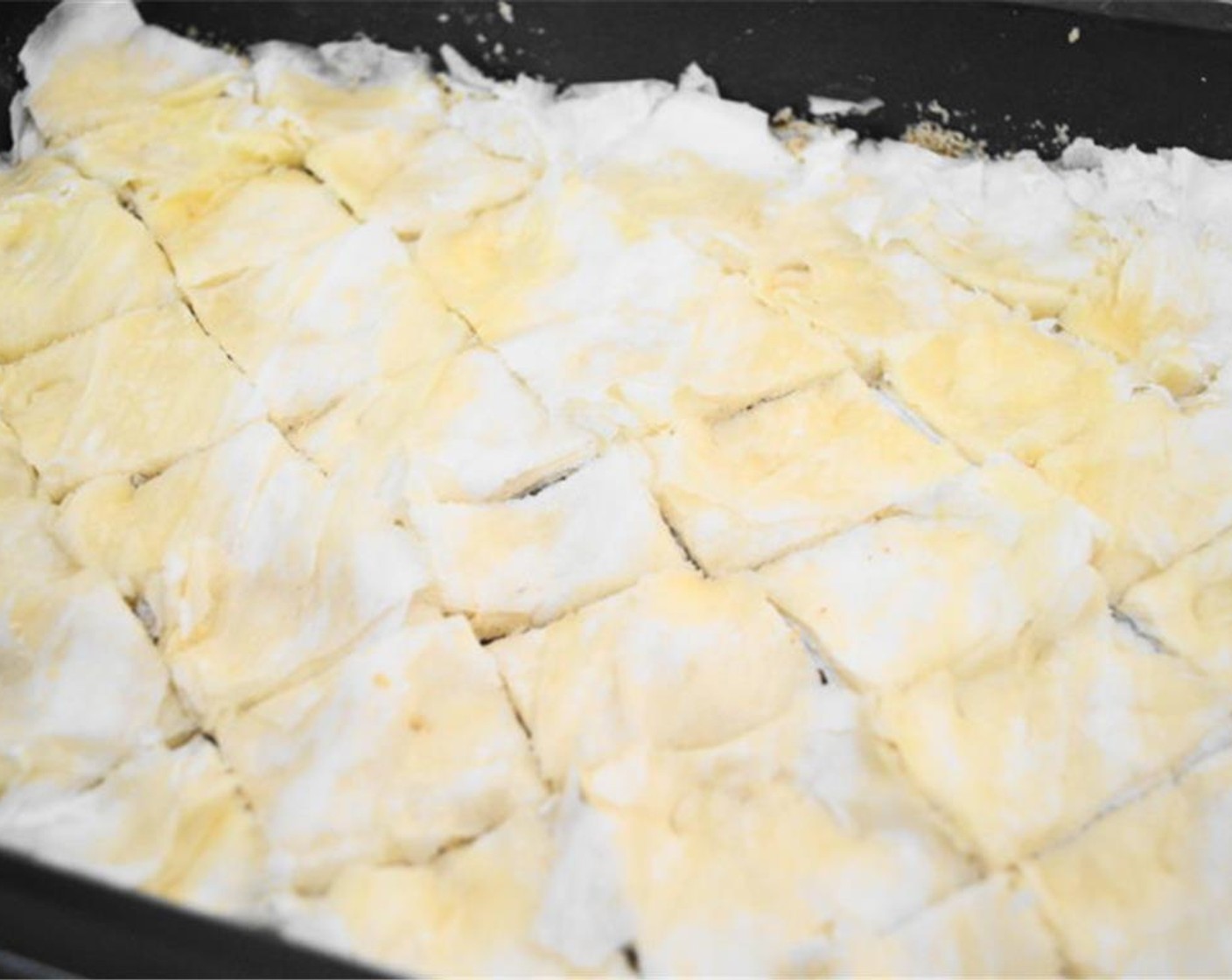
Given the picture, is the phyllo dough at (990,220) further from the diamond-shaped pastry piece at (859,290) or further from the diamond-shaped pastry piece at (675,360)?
the diamond-shaped pastry piece at (675,360)

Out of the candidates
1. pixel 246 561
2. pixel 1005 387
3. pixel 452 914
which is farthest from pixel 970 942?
pixel 246 561

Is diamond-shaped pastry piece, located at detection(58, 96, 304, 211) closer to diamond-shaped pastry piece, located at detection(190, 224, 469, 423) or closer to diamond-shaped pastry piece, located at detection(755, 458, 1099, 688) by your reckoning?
diamond-shaped pastry piece, located at detection(190, 224, 469, 423)

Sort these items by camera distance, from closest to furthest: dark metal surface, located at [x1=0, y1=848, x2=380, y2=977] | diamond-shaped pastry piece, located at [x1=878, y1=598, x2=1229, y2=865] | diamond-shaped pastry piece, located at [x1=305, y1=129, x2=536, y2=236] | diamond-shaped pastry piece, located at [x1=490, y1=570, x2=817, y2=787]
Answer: dark metal surface, located at [x1=0, y1=848, x2=380, y2=977] → diamond-shaped pastry piece, located at [x1=878, y1=598, x2=1229, y2=865] → diamond-shaped pastry piece, located at [x1=490, y1=570, x2=817, y2=787] → diamond-shaped pastry piece, located at [x1=305, y1=129, x2=536, y2=236]

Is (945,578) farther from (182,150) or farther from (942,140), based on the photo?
(182,150)

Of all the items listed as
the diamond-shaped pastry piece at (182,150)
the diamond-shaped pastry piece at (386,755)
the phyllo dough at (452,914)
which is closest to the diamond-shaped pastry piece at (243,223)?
the diamond-shaped pastry piece at (182,150)

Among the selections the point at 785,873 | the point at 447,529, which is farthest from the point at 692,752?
the point at 447,529

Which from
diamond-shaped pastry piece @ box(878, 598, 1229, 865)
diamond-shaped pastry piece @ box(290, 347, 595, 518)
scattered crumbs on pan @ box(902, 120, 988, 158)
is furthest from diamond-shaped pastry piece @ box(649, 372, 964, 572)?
scattered crumbs on pan @ box(902, 120, 988, 158)

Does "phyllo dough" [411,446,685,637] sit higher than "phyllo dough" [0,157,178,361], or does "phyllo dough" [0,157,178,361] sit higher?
"phyllo dough" [0,157,178,361]
